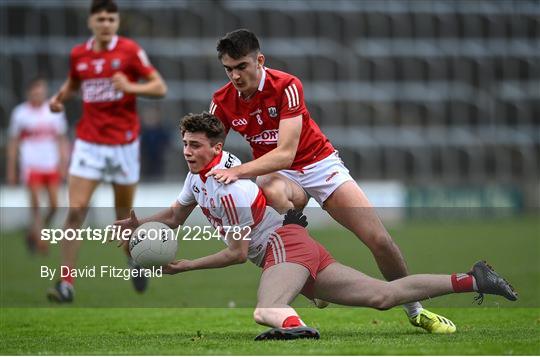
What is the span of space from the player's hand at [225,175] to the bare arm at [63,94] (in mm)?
3493

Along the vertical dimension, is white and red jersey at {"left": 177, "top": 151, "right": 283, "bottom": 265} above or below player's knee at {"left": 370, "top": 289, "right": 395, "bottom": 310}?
above

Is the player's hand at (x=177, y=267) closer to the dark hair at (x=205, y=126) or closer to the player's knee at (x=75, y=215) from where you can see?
the dark hair at (x=205, y=126)

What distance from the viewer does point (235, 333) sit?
300 inches

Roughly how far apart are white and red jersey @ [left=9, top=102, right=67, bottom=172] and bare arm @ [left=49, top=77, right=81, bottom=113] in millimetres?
5813

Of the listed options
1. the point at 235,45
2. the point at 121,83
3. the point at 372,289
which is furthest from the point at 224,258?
the point at 121,83

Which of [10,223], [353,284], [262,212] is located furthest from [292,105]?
[10,223]

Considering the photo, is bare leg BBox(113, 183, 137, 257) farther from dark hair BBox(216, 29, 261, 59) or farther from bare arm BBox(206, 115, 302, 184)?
dark hair BBox(216, 29, 261, 59)

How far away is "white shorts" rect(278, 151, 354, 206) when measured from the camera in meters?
7.89

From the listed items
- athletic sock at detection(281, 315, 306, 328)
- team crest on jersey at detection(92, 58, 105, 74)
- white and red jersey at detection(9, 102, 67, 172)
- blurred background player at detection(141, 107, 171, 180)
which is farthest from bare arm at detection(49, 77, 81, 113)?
blurred background player at detection(141, 107, 171, 180)

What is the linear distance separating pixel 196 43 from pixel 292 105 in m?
17.1

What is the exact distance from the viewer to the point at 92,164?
1041 centimetres

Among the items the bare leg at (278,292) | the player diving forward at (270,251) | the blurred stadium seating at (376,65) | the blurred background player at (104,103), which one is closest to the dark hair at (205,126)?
the player diving forward at (270,251)

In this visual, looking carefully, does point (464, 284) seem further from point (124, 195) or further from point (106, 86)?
point (106, 86)

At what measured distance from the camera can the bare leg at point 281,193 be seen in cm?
746
